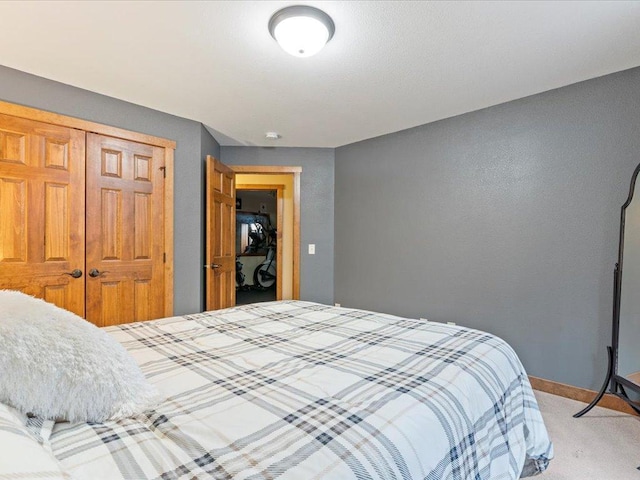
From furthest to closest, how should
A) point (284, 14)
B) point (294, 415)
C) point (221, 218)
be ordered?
point (221, 218) → point (284, 14) → point (294, 415)

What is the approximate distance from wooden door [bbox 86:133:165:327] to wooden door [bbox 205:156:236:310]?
A: 1.39ft

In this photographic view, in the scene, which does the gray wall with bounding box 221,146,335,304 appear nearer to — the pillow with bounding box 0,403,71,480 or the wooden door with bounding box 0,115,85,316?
the wooden door with bounding box 0,115,85,316

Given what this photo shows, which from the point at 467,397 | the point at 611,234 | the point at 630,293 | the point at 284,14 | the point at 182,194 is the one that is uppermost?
the point at 284,14

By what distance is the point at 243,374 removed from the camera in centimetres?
116

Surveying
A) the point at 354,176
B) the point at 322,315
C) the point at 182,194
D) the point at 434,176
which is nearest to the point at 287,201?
the point at 354,176

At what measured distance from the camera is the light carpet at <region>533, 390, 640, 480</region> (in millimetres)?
1709

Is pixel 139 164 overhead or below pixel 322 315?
overhead

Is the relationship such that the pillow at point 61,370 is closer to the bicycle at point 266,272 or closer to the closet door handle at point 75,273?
the closet door handle at point 75,273

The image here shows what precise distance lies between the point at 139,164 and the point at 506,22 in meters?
2.88

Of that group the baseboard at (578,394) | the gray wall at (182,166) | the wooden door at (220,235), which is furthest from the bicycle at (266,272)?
the baseboard at (578,394)

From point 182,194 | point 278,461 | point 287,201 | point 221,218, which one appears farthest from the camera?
point 287,201

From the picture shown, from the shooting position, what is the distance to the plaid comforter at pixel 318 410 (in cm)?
72

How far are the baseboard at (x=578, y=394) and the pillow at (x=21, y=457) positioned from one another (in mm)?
3109

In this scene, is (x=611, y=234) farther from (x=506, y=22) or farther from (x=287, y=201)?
(x=287, y=201)
